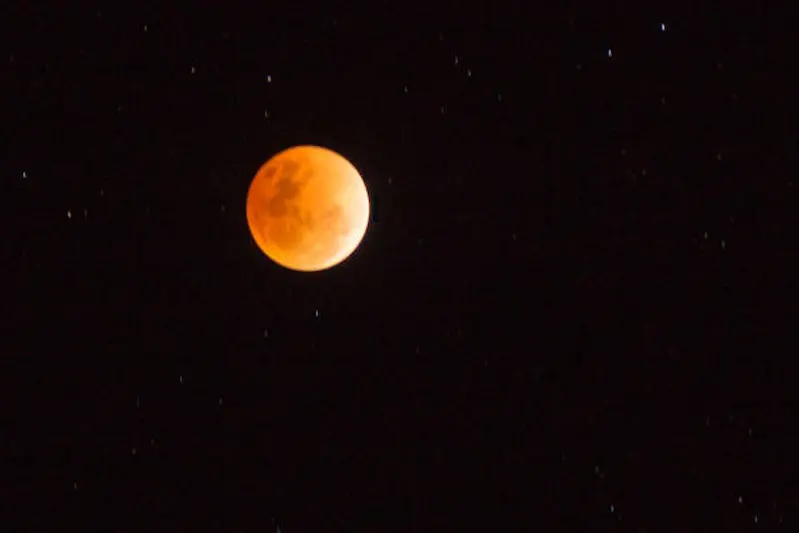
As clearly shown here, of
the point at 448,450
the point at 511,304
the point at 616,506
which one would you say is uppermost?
the point at 511,304

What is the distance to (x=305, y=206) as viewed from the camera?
11.3 ft

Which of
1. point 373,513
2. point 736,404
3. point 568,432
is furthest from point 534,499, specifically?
point 736,404

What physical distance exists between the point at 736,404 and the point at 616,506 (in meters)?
1.09

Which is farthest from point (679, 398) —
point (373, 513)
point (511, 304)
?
point (373, 513)

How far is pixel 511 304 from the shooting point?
8039 millimetres

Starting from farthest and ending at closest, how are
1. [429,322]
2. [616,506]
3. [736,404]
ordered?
[429,322]
[616,506]
[736,404]

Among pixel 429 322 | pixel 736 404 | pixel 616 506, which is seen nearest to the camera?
pixel 736 404

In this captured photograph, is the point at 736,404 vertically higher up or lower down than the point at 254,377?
lower down

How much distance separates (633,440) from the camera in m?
7.81

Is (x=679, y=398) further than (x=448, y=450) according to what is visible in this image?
No

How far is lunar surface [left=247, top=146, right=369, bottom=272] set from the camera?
344cm

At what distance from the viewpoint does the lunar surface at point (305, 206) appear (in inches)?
136

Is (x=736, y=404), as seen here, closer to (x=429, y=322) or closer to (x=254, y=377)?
(x=429, y=322)

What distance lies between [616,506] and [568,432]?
657 mm
